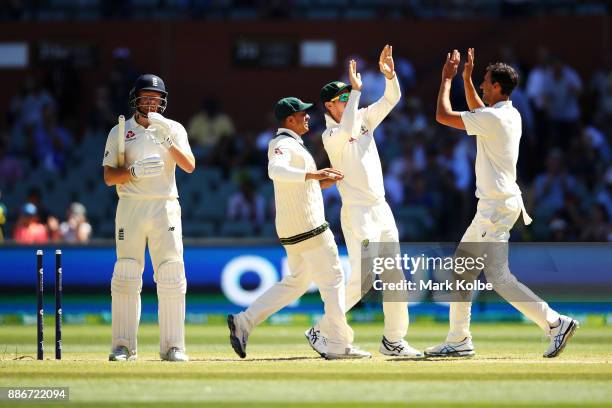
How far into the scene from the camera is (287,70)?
23.0 metres

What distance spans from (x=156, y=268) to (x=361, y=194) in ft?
5.90

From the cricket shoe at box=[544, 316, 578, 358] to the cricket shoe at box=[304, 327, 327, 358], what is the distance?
1.83m

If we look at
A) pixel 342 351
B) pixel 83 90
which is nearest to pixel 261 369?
pixel 342 351

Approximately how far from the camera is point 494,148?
10836 millimetres

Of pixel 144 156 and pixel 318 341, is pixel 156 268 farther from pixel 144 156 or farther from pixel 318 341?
pixel 318 341

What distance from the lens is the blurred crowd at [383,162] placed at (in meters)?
19.0

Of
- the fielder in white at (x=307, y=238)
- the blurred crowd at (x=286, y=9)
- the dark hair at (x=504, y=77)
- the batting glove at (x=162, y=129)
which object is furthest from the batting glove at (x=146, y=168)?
the blurred crowd at (x=286, y=9)

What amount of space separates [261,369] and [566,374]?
2299mm

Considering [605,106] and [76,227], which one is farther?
[605,106]

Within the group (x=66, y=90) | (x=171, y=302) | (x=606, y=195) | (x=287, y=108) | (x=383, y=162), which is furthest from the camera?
(x=66, y=90)

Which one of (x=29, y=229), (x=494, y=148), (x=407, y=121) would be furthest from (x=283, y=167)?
(x=407, y=121)

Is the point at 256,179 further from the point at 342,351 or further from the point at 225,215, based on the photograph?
the point at 342,351

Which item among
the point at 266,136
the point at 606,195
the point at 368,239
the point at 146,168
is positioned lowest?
the point at 606,195

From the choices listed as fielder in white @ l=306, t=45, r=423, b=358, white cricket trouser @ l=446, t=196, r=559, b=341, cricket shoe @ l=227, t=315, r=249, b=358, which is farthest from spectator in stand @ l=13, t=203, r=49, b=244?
white cricket trouser @ l=446, t=196, r=559, b=341
